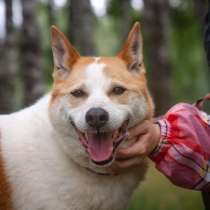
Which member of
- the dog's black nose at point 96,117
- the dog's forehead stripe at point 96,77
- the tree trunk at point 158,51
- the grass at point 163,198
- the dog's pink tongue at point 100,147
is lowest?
the grass at point 163,198

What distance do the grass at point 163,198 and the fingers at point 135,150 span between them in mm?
2159

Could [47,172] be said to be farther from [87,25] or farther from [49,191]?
[87,25]

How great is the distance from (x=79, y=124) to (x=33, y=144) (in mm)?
538

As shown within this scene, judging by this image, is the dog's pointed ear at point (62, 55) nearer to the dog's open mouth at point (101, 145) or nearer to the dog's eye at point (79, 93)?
the dog's eye at point (79, 93)

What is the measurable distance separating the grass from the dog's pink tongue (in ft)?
7.80

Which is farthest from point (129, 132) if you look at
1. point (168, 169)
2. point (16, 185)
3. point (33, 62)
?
point (33, 62)

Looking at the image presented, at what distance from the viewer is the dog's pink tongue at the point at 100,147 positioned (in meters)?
3.70

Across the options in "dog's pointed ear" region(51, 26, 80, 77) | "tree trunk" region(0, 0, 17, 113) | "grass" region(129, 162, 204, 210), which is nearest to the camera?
"dog's pointed ear" region(51, 26, 80, 77)

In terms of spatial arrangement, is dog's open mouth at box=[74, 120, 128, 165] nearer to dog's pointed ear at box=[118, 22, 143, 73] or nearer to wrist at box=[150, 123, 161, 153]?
wrist at box=[150, 123, 161, 153]

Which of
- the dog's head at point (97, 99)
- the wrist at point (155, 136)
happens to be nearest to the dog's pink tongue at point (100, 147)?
the dog's head at point (97, 99)

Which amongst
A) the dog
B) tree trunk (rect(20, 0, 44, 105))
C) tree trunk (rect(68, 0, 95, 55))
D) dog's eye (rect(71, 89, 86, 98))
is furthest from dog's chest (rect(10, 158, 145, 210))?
tree trunk (rect(68, 0, 95, 55))

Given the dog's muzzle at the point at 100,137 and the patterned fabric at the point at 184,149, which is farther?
the patterned fabric at the point at 184,149

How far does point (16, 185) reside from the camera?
401 cm

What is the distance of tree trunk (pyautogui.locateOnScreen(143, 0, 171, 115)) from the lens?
9.97m
